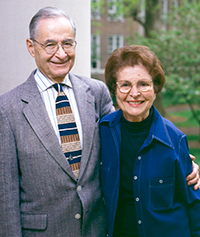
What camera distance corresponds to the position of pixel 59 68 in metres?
2.41

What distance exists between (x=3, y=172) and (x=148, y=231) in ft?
3.47

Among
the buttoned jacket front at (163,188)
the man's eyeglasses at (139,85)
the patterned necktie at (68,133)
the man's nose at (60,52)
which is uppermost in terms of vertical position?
the man's nose at (60,52)

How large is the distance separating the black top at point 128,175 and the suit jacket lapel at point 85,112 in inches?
9.9

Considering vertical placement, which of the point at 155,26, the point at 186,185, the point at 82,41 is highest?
the point at 155,26

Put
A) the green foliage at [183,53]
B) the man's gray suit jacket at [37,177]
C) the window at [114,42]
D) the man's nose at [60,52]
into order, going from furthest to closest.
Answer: the window at [114,42] < the green foliage at [183,53] < the man's nose at [60,52] < the man's gray suit jacket at [37,177]

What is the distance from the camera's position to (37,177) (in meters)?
2.29

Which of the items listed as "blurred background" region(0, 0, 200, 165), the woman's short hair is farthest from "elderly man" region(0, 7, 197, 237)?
"blurred background" region(0, 0, 200, 165)

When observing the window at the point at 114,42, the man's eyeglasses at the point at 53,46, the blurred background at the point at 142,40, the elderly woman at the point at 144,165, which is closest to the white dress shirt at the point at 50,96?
the man's eyeglasses at the point at 53,46

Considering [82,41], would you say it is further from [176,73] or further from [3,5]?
[176,73]

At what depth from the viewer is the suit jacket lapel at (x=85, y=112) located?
243 centimetres

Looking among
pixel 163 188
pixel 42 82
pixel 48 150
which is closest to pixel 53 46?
pixel 42 82

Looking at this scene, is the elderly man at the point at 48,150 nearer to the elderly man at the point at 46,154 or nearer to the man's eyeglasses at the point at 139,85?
the elderly man at the point at 46,154

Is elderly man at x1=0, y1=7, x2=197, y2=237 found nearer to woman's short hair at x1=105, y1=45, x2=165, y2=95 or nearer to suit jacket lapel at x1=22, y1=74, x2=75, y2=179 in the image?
suit jacket lapel at x1=22, y1=74, x2=75, y2=179

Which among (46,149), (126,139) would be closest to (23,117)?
(46,149)
